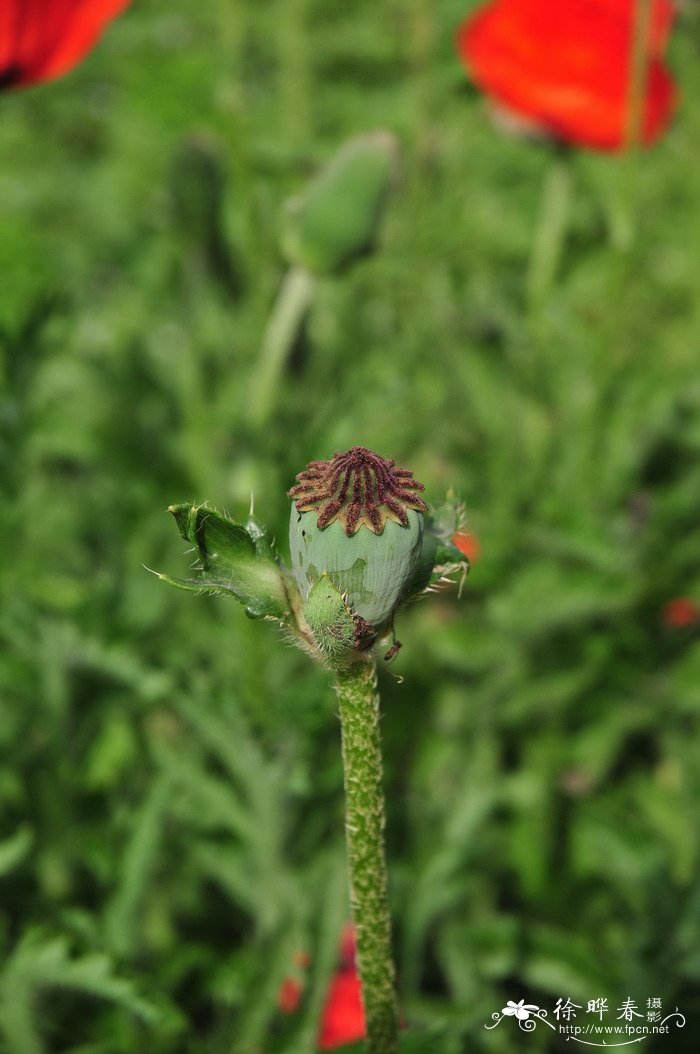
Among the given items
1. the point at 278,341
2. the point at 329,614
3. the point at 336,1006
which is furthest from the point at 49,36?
the point at 336,1006

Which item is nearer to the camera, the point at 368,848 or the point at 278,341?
the point at 368,848

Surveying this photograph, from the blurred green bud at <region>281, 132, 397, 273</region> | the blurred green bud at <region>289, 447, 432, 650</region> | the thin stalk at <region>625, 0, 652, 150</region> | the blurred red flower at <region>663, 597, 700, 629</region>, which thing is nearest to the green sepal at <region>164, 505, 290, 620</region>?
the blurred green bud at <region>289, 447, 432, 650</region>

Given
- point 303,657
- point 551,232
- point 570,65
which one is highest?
point 570,65

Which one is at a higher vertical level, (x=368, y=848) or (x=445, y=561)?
(x=445, y=561)

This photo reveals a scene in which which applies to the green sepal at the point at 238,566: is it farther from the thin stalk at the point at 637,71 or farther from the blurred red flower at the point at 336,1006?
the thin stalk at the point at 637,71

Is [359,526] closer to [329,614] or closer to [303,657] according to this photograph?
[329,614]

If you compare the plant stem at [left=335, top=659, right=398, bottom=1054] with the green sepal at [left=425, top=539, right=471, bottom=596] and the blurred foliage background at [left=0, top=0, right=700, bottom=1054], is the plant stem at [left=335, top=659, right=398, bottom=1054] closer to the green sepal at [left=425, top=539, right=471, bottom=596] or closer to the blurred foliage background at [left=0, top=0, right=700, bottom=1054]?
the green sepal at [left=425, top=539, right=471, bottom=596]
